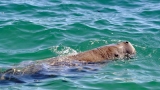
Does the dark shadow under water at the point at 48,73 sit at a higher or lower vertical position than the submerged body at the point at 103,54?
lower

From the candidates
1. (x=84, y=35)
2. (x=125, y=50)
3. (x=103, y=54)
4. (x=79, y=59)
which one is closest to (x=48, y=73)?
(x=79, y=59)

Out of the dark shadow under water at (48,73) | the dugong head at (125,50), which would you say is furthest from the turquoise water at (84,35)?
the dugong head at (125,50)

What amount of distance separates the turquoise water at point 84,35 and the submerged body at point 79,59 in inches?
10.6

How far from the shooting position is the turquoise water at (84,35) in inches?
348

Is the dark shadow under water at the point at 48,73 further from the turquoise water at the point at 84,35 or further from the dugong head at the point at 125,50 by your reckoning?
the dugong head at the point at 125,50

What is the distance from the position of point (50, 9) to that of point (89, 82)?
902 cm

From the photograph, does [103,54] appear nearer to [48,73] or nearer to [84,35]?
[48,73]

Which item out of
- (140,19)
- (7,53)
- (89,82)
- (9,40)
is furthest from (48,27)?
(89,82)

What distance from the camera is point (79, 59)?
32.6ft

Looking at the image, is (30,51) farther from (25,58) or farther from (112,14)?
(112,14)

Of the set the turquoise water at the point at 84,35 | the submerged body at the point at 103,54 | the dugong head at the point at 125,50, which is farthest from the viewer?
the dugong head at the point at 125,50

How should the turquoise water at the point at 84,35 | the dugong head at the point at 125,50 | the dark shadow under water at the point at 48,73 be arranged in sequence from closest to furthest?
the dark shadow under water at the point at 48,73 < the turquoise water at the point at 84,35 < the dugong head at the point at 125,50

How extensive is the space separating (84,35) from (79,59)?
145 inches

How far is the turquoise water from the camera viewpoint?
8.83 meters
